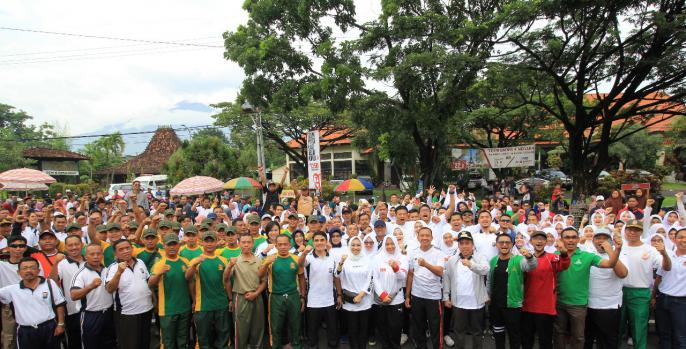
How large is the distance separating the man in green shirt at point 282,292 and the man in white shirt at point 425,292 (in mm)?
1458

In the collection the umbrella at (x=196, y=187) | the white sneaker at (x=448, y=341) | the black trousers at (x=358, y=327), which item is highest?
the umbrella at (x=196, y=187)

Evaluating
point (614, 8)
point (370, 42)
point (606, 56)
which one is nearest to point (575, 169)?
point (606, 56)

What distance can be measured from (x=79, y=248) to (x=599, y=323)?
6.42 meters

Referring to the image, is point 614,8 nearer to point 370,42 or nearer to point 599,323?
point 370,42

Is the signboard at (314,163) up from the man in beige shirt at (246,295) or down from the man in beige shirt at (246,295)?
up

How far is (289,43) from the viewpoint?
14.8 m

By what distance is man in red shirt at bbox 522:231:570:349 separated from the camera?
4.57 metres

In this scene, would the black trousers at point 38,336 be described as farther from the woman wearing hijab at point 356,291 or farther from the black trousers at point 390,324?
the black trousers at point 390,324

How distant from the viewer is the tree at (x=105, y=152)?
40213 mm

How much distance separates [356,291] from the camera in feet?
16.5

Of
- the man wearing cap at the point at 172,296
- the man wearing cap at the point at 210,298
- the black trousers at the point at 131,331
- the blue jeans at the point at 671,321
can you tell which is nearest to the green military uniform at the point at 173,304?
the man wearing cap at the point at 172,296

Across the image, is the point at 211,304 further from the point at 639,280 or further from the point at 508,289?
the point at 639,280

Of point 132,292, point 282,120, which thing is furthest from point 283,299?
point 282,120

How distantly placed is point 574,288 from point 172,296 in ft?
15.7
